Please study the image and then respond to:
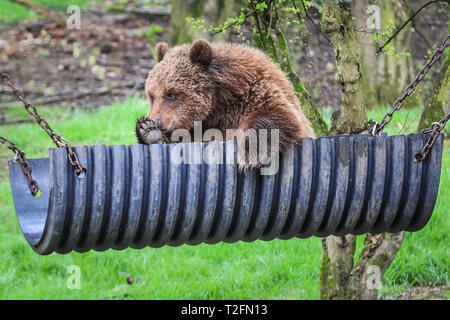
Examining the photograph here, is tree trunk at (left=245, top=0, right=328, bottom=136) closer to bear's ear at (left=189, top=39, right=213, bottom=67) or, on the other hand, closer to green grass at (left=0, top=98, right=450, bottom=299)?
bear's ear at (left=189, top=39, right=213, bottom=67)

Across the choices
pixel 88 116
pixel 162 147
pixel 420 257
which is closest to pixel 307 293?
pixel 420 257

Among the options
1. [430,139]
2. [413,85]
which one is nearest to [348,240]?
[430,139]

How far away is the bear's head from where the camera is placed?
4.32m

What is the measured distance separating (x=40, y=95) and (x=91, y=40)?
7.55ft

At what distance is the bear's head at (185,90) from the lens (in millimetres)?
4324

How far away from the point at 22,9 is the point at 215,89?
34.2 feet

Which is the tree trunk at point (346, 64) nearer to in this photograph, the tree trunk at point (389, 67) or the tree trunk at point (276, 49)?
the tree trunk at point (276, 49)

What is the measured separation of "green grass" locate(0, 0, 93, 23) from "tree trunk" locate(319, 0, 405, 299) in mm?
9789

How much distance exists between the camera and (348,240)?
4836 mm

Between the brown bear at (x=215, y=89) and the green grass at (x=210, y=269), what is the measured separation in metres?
1.71

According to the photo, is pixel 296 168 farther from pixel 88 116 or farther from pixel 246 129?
pixel 88 116

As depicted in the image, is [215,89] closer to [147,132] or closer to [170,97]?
[170,97]
